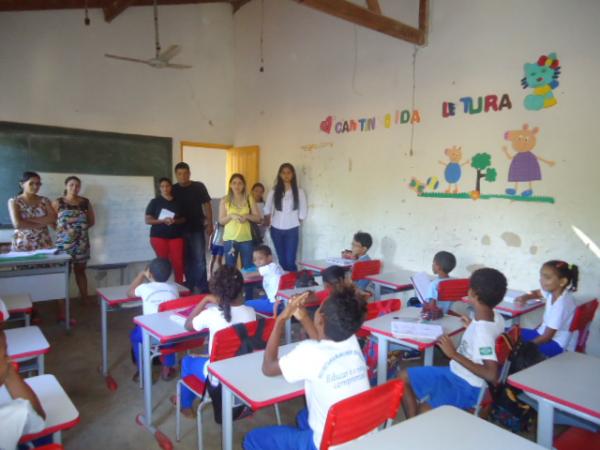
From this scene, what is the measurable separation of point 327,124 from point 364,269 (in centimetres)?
214

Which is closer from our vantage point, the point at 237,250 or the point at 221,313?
the point at 221,313

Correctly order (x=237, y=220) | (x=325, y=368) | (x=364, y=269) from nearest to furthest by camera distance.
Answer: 1. (x=325, y=368)
2. (x=364, y=269)
3. (x=237, y=220)

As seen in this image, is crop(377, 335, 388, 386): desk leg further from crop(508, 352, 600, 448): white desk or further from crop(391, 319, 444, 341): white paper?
crop(508, 352, 600, 448): white desk

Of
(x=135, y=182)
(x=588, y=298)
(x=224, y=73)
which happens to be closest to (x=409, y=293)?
(x=588, y=298)

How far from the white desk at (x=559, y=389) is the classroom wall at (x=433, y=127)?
170 cm

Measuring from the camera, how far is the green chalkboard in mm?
5074

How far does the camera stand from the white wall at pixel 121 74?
512 cm

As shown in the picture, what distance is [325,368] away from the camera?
1.51 meters

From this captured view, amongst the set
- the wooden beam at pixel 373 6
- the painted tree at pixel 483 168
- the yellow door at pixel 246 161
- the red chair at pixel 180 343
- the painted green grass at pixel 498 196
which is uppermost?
the wooden beam at pixel 373 6

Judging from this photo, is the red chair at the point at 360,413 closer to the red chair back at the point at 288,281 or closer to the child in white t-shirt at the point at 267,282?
the child in white t-shirt at the point at 267,282

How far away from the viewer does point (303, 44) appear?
224 inches

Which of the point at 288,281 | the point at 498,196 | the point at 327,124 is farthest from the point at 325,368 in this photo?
the point at 327,124

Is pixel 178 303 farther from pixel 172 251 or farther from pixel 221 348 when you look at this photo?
pixel 172 251

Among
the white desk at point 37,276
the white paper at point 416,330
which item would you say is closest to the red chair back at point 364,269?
the white paper at point 416,330
